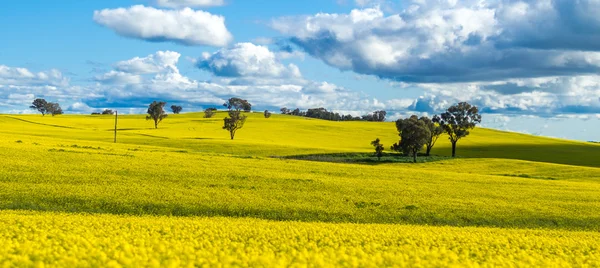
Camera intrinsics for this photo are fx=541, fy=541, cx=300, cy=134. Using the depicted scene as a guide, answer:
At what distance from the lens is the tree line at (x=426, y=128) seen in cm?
7888

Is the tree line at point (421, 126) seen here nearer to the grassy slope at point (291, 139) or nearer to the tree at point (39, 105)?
the grassy slope at point (291, 139)

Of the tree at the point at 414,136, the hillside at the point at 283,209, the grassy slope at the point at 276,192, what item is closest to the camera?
the hillside at the point at 283,209

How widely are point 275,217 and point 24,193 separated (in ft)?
44.5

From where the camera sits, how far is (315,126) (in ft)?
474

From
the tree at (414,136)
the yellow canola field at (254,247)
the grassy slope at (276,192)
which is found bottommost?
the grassy slope at (276,192)

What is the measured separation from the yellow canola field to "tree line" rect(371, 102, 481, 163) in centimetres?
5772

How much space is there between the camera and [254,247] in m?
14.0

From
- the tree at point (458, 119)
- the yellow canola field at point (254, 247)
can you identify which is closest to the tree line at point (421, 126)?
the tree at point (458, 119)

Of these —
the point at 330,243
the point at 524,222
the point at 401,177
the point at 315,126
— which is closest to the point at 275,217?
the point at 330,243

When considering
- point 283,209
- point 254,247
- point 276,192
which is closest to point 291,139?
point 276,192

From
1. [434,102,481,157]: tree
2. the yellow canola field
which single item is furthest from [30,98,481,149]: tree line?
the yellow canola field

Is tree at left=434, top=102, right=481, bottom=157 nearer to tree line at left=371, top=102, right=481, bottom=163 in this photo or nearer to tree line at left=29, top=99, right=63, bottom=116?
tree line at left=371, top=102, right=481, bottom=163

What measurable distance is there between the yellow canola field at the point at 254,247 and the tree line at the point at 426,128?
57.7 metres

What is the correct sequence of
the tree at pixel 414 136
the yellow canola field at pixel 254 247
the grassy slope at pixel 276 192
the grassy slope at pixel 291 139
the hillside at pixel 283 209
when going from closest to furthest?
1. the yellow canola field at pixel 254 247
2. the hillside at pixel 283 209
3. the grassy slope at pixel 276 192
4. the tree at pixel 414 136
5. the grassy slope at pixel 291 139
